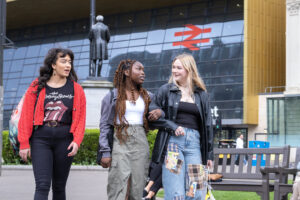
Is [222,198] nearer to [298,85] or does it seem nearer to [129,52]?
[298,85]

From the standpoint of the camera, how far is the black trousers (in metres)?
5.58

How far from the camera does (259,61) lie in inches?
1790

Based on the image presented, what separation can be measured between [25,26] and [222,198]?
55.8 metres

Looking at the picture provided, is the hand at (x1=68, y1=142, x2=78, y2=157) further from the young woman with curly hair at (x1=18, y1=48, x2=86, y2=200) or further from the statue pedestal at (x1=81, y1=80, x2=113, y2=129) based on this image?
the statue pedestal at (x1=81, y1=80, x2=113, y2=129)

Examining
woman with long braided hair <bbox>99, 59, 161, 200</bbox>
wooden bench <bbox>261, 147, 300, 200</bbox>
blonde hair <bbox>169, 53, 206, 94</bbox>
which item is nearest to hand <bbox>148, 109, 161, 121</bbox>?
woman with long braided hair <bbox>99, 59, 161, 200</bbox>

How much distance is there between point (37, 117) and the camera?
18.7 feet

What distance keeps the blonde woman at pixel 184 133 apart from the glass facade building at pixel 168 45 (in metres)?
35.5

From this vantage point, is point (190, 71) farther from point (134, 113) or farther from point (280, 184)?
point (280, 184)

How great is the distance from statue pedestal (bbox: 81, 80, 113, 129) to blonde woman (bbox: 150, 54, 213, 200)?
13.9 metres

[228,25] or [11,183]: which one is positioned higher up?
[228,25]

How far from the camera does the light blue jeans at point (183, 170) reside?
545 centimetres

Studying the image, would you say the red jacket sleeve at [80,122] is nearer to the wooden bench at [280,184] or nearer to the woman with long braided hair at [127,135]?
the woman with long braided hair at [127,135]

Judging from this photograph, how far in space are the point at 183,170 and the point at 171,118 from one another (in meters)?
0.51

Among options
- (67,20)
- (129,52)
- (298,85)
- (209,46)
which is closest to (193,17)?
(209,46)
